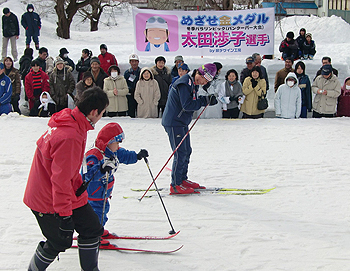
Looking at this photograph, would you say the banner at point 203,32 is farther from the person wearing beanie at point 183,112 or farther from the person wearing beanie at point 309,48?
the person wearing beanie at point 183,112

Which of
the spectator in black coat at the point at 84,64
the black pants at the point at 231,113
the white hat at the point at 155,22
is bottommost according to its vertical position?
the black pants at the point at 231,113

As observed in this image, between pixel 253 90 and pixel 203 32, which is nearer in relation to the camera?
pixel 253 90

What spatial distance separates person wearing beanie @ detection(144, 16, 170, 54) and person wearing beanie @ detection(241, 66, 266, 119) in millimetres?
2746

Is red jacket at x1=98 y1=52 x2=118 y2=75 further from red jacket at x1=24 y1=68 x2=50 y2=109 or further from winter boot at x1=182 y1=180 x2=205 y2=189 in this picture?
winter boot at x1=182 y1=180 x2=205 y2=189

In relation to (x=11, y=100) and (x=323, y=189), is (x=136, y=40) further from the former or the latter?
(x=323, y=189)

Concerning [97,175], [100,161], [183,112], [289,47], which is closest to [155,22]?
[289,47]

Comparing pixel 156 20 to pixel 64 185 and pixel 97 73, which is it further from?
pixel 64 185

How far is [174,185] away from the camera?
205 inches

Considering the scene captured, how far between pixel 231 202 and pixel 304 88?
4885 mm

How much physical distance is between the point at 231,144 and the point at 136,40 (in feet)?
14.9

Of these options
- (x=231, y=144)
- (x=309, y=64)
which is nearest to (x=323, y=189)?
(x=231, y=144)

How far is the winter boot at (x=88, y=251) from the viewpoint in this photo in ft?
9.96

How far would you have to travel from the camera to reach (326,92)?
8641mm

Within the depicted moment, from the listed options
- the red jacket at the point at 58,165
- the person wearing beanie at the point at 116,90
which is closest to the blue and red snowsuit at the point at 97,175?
the red jacket at the point at 58,165
